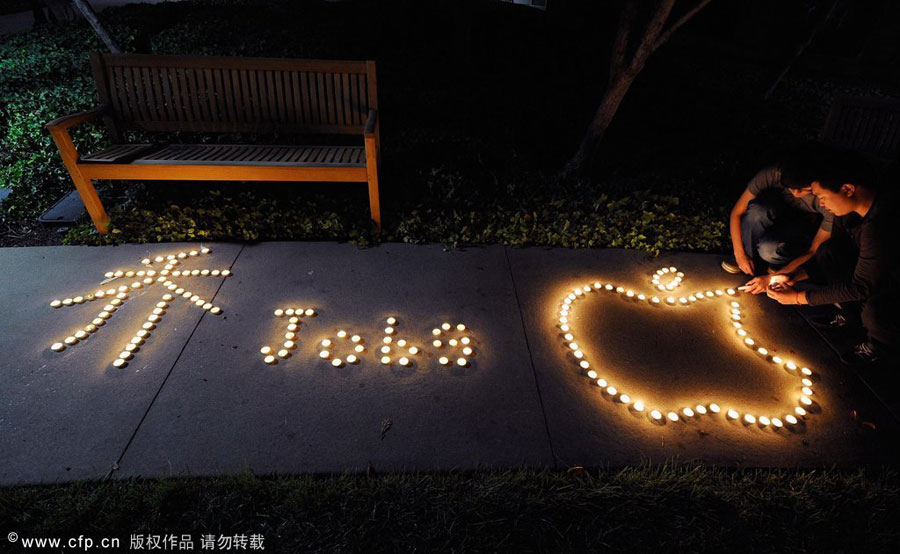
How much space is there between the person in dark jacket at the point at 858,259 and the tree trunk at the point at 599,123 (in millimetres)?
2387

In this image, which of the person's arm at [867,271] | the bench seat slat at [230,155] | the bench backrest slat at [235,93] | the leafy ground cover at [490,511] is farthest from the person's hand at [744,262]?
the bench backrest slat at [235,93]

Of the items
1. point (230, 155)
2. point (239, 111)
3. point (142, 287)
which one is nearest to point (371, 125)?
point (230, 155)

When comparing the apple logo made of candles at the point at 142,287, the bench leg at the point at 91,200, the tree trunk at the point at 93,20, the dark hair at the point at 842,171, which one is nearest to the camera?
the dark hair at the point at 842,171

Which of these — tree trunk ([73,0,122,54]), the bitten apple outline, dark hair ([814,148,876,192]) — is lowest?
the bitten apple outline

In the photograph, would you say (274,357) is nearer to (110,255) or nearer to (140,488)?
(140,488)

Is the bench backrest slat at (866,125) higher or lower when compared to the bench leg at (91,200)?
higher

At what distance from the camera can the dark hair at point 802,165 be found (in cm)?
261

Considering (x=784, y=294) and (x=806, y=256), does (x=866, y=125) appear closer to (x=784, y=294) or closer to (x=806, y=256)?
(x=806, y=256)

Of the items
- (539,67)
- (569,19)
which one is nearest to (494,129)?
(539,67)

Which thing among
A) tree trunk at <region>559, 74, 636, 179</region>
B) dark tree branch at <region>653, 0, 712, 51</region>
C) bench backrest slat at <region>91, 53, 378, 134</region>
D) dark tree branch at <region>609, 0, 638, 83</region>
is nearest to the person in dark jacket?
dark tree branch at <region>653, 0, 712, 51</region>

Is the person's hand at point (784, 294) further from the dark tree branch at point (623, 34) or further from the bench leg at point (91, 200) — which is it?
the bench leg at point (91, 200)

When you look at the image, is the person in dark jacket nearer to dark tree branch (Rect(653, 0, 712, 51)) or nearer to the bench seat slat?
dark tree branch (Rect(653, 0, 712, 51))

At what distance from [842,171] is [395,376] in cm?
293

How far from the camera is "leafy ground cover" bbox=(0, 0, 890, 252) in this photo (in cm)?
438
